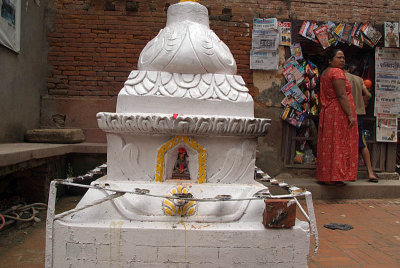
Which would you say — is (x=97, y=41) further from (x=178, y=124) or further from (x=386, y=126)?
(x=386, y=126)

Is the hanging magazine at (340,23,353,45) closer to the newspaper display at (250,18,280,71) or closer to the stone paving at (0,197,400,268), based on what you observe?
the newspaper display at (250,18,280,71)

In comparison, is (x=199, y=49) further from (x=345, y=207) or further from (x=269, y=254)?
(x=345, y=207)

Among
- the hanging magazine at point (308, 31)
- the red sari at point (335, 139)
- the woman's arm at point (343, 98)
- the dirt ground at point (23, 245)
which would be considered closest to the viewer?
the dirt ground at point (23, 245)

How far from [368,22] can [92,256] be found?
197 inches

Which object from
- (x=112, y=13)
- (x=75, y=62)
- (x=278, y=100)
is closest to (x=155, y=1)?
(x=112, y=13)

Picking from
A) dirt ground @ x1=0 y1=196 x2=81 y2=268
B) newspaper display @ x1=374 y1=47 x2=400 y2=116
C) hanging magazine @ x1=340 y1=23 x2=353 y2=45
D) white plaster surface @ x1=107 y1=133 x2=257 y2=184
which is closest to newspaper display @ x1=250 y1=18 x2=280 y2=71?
hanging magazine @ x1=340 y1=23 x2=353 y2=45

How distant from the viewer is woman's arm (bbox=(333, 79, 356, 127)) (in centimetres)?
391

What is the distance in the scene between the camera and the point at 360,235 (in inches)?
116

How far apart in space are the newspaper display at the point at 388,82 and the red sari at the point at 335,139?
113cm

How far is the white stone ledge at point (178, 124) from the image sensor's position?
175 cm

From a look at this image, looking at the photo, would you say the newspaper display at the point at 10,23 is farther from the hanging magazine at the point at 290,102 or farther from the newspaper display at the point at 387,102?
the newspaper display at the point at 387,102

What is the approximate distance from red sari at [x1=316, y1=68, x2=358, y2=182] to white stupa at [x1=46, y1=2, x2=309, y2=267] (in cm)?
244

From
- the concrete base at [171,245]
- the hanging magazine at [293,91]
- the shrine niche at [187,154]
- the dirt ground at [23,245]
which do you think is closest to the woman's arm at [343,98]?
the hanging magazine at [293,91]

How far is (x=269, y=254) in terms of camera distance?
1577 mm
